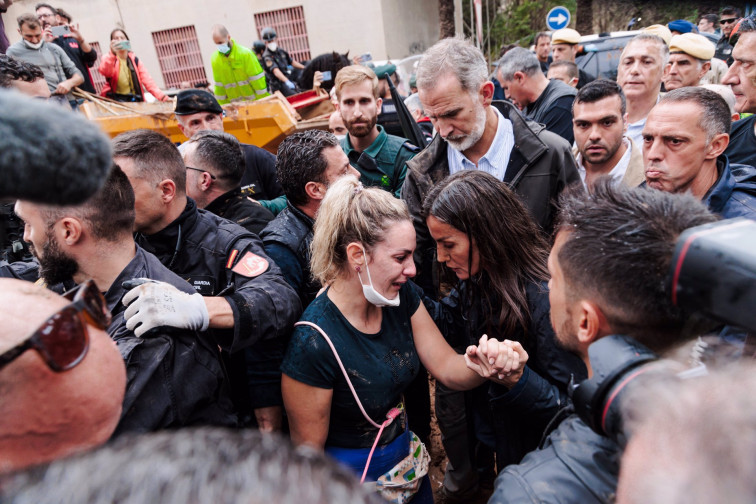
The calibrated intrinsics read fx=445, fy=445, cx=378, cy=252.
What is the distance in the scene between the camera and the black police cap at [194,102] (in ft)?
13.3

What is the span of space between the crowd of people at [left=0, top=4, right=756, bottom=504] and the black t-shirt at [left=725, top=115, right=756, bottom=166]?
20 millimetres

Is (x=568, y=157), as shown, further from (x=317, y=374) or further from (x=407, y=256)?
(x=317, y=374)

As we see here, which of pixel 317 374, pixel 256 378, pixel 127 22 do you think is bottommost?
pixel 256 378

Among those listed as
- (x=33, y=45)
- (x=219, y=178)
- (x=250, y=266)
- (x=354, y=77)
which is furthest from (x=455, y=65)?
(x=33, y=45)

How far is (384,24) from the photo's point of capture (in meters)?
15.1

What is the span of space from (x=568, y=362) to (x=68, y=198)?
1907 mm

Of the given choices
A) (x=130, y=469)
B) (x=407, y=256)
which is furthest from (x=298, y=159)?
(x=130, y=469)

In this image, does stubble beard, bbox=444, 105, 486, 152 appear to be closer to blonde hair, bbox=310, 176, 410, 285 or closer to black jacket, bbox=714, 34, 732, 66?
blonde hair, bbox=310, 176, 410, 285

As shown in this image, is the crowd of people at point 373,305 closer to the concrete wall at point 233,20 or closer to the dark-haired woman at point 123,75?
the dark-haired woman at point 123,75

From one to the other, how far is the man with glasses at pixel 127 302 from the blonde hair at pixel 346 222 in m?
0.64

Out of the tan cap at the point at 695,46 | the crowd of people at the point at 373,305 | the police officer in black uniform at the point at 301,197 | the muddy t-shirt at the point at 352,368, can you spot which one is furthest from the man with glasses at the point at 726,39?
the muddy t-shirt at the point at 352,368

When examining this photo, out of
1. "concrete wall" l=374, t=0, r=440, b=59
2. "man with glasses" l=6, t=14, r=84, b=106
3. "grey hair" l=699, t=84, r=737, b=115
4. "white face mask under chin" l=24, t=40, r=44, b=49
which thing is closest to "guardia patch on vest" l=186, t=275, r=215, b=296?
"grey hair" l=699, t=84, r=737, b=115

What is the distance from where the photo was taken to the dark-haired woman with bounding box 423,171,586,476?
200 centimetres

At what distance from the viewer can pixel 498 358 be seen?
5.53 feet
